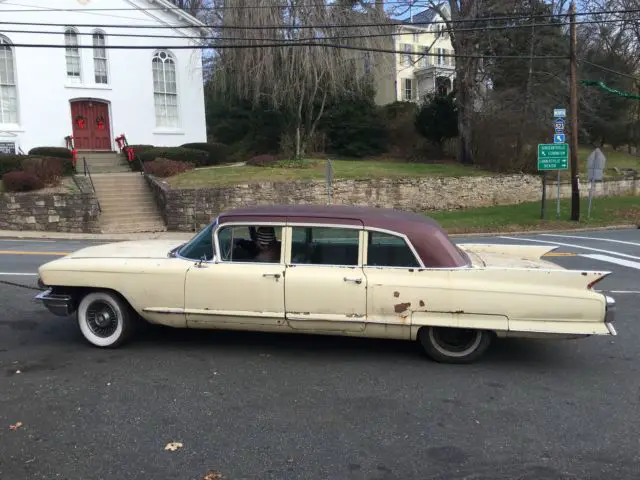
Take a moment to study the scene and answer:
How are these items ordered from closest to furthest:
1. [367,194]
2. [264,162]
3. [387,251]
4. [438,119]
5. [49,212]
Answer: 1. [387,251]
2. [49,212]
3. [367,194]
4. [264,162]
5. [438,119]

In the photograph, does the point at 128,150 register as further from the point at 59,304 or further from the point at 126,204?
the point at 59,304

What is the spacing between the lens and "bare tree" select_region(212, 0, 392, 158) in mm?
25219

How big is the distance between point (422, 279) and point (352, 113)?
3071cm

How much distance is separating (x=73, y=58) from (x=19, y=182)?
34.2ft

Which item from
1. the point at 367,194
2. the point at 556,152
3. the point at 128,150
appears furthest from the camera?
the point at 128,150

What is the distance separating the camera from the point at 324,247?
5.38 meters

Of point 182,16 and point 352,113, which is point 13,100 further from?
point 352,113

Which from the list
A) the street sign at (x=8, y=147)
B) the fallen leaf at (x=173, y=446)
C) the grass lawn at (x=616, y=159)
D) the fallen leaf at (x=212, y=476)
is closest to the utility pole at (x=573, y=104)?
the grass lawn at (x=616, y=159)

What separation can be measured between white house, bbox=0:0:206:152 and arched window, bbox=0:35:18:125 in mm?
42

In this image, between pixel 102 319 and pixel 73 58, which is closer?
pixel 102 319

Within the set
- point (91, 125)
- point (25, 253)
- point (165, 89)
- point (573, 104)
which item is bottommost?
point (25, 253)

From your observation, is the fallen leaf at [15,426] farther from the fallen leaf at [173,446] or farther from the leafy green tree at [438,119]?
the leafy green tree at [438,119]

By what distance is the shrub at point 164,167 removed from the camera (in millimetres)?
23516

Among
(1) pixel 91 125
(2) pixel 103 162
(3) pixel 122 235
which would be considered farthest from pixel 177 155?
(3) pixel 122 235
